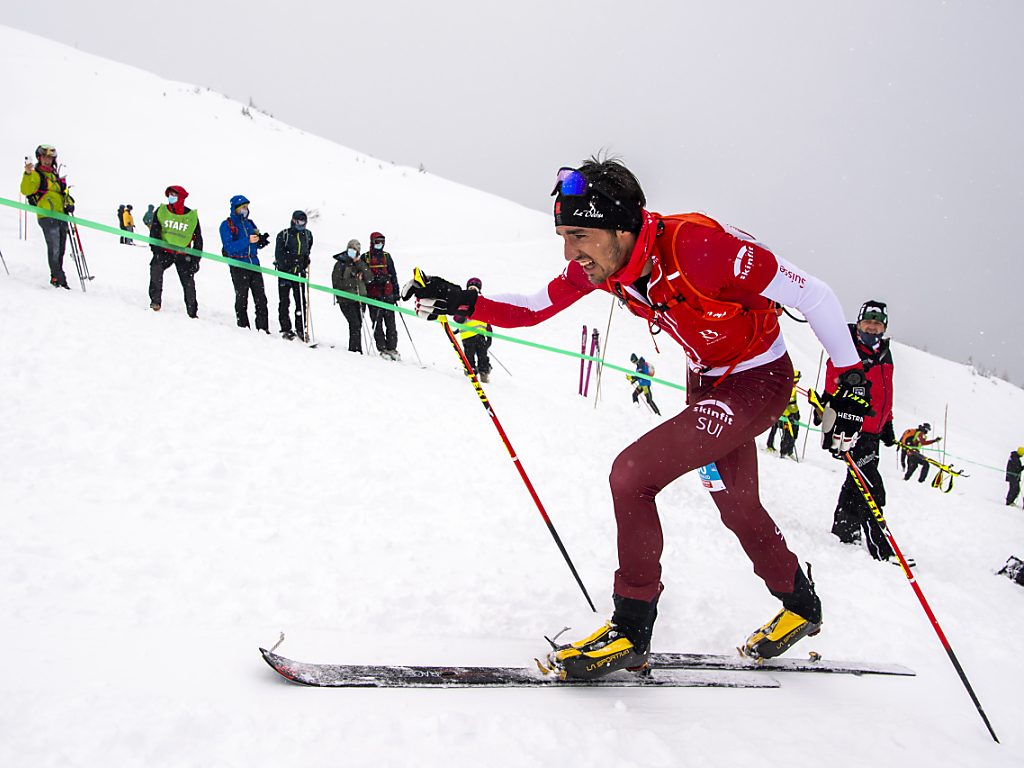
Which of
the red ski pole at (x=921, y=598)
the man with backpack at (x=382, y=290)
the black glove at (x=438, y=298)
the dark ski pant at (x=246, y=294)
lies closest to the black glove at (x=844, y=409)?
the red ski pole at (x=921, y=598)

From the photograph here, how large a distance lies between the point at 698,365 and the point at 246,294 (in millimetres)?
7030

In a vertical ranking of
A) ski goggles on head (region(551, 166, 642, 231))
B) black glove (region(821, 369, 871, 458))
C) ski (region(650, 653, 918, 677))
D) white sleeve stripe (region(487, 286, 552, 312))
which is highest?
ski goggles on head (region(551, 166, 642, 231))

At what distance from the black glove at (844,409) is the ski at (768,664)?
1.14 m

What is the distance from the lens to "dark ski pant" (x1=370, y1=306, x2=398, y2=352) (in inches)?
367

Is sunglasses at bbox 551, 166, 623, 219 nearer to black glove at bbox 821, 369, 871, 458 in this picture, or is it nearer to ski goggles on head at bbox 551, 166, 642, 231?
ski goggles on head at bbox 551, 166, 642, 231

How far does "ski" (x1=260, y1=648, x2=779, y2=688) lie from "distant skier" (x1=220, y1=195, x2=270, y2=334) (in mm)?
6573

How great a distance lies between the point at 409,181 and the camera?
27.8 metres

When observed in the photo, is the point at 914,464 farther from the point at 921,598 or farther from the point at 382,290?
the point at 921,598

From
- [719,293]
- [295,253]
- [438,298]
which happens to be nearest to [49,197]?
[295,253]

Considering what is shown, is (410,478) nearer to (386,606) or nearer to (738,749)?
(386,606)

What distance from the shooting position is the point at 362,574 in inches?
128

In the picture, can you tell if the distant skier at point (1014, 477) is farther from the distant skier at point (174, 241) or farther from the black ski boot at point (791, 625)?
the distant skier at point (174, 241)

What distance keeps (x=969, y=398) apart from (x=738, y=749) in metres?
37.5

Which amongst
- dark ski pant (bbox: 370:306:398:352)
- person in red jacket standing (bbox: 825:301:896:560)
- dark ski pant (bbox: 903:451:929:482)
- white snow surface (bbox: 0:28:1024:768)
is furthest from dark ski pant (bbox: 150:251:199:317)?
dark ski pant (bbox: 903:451:929:482)
